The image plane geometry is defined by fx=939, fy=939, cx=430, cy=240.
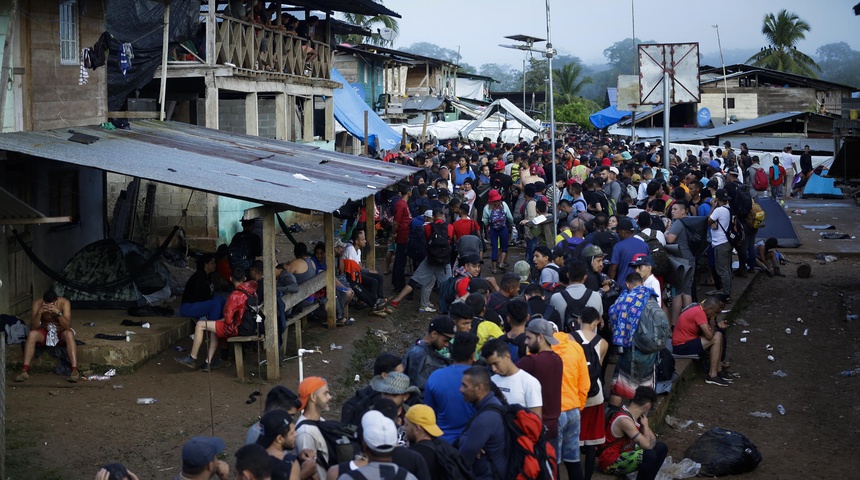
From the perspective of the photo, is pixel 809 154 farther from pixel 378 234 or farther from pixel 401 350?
pixel 401 350

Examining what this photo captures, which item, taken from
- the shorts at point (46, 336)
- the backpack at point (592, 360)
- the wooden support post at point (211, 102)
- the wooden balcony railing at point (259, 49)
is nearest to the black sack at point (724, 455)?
the backpack at point (592, 360)

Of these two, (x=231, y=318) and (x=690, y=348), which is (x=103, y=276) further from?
(x=690, y=348)

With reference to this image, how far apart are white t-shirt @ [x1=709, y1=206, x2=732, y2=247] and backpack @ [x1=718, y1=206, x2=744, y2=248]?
0.04 metres

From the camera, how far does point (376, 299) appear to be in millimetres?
13914

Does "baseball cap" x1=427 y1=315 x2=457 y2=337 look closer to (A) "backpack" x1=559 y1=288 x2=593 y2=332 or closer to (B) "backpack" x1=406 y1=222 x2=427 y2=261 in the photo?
(A) "backpack" x1=559 y1=288 x2=593 y2=332

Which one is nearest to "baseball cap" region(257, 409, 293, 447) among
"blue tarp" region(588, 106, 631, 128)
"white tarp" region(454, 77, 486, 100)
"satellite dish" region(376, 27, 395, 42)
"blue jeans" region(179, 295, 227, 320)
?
"blue jeans" region(179, 295, 227, 320)

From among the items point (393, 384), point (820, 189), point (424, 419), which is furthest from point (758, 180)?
point (424, 419)

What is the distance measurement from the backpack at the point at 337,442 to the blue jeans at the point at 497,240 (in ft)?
35.2

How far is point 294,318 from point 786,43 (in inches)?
2484

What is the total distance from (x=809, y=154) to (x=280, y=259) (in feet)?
68.8

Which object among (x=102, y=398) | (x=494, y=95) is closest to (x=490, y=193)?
(x=102, y=398)

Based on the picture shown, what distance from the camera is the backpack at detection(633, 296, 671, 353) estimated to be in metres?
8.57

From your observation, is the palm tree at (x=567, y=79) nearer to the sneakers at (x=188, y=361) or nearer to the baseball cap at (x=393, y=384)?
the sneakers at (x=188, y=361)

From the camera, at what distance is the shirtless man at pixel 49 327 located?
32.4 ft
